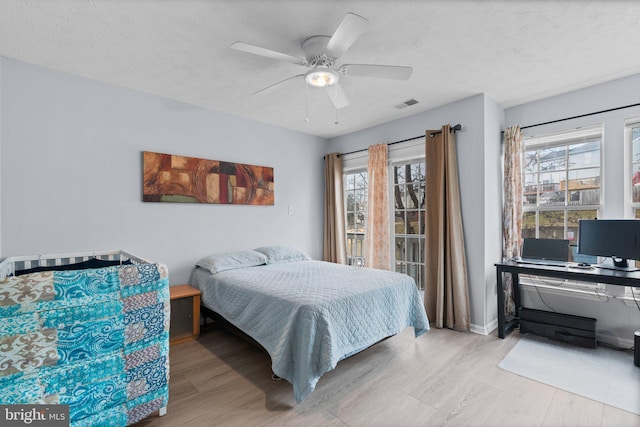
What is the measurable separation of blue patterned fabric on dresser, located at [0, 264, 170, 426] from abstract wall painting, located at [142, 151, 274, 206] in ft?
5.64

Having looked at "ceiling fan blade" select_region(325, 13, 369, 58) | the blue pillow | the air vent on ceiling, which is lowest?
the blue pillow

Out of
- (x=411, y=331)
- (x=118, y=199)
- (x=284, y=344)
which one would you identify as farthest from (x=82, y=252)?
(x=411, y=331)

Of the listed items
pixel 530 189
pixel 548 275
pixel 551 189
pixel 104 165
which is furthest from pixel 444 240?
pixel 104 165

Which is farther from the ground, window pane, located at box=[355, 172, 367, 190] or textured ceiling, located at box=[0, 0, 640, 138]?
textured ceiling, located at box=[0, 0, 640, 138]

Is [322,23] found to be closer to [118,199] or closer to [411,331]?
[118,199]

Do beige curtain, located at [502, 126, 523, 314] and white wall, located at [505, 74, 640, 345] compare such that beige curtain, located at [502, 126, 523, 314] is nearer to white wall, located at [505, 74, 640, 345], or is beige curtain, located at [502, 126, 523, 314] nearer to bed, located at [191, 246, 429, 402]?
white wall, located at [505, 74, 640, 345]

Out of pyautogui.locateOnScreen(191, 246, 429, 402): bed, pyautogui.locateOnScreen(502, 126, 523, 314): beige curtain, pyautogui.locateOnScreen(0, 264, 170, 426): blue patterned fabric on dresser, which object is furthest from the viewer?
pyautogui.locateOnScreen(502, 126, 523, 314): beige curtain

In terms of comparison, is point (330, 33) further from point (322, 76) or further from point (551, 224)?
point (551, 224)

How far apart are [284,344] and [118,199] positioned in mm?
2240

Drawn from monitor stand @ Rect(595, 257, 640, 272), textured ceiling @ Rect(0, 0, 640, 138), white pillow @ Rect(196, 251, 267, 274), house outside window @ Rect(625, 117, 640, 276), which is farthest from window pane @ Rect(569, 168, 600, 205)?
white pillow @ Rect(196, 251, 267, 274)

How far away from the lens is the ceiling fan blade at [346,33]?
1.64 metres

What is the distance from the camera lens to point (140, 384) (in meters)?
1.75

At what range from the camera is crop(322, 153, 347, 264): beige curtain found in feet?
15.3

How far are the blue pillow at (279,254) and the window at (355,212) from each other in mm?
990
